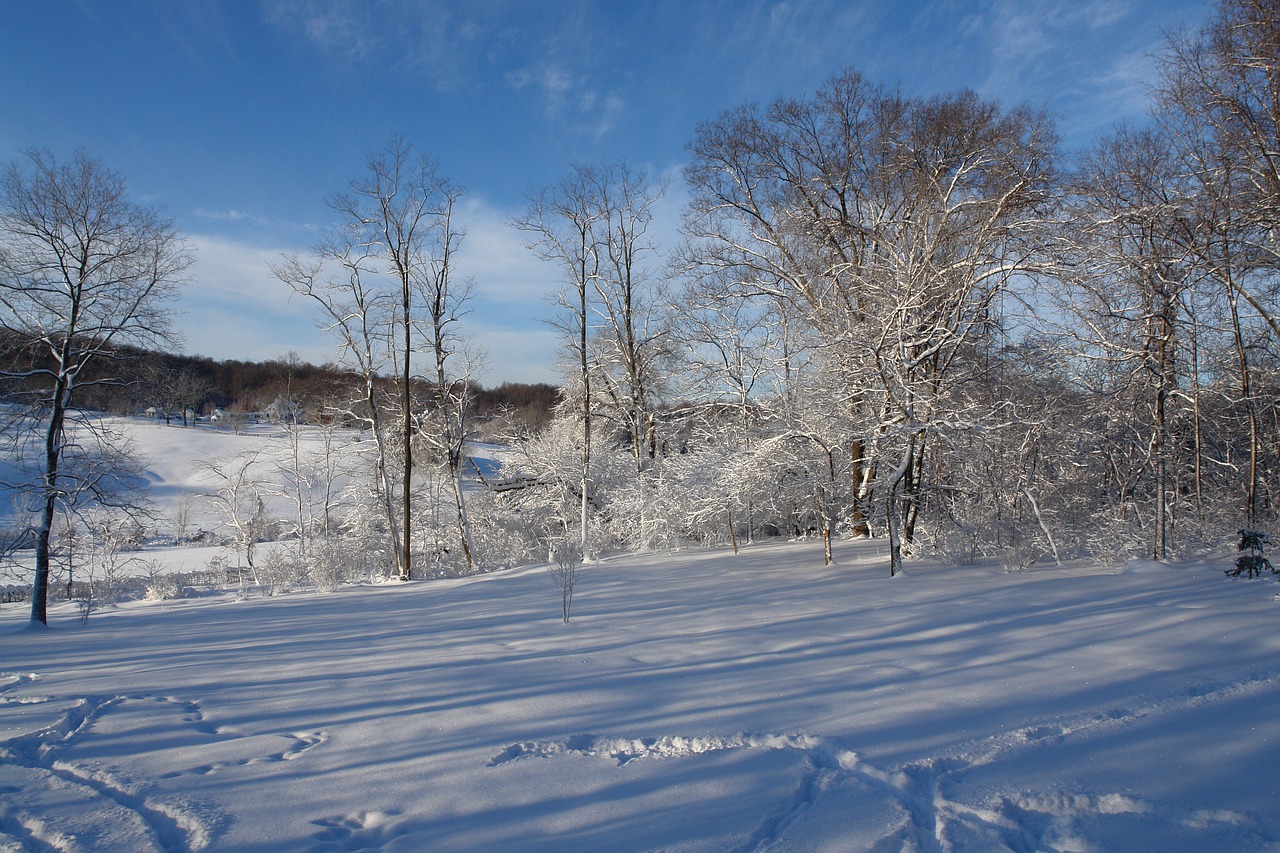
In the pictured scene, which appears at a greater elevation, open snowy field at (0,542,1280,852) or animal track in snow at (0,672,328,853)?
open snowy field at (0,542,1280,852)

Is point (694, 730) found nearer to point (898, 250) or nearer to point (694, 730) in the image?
point (694, 730)

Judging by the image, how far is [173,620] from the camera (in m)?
9.46

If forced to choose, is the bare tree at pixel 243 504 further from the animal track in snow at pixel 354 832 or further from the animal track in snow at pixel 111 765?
the animal track in snow at pixel 354 832

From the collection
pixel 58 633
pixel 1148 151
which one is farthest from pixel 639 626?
pixel 1148 151

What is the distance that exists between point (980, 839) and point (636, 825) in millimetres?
1565

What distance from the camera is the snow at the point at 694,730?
120 inches

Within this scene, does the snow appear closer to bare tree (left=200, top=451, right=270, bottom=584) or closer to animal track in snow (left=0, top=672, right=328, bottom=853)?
animal track in snow (left=0, top=672, right=328, bottom=853)

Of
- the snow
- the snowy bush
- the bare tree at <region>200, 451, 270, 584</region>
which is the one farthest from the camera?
the bare tree at <region>200, 451, 270, 584</region>

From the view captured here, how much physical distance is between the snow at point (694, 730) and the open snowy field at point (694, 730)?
2cm

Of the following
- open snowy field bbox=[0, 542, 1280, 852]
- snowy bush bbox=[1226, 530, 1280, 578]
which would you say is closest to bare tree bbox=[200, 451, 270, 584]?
open snowy field bbox=[0, 542, 1280, 852]

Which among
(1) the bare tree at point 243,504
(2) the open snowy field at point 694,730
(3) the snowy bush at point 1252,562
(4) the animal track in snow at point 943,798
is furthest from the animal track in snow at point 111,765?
(1) the bare tree at point 243,504

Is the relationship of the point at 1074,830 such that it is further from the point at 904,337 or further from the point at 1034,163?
the point at 1034,163

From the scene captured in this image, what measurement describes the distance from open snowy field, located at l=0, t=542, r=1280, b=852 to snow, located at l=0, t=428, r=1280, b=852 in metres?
0.02

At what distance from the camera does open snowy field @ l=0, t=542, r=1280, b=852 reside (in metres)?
3.05
